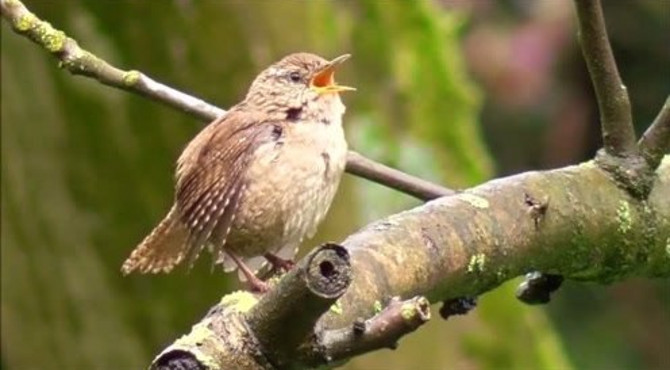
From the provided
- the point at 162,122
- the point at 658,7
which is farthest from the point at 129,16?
the point at 658,7

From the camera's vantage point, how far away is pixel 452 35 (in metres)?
4.96

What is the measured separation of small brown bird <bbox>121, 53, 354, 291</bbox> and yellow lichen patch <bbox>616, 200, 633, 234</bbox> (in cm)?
42

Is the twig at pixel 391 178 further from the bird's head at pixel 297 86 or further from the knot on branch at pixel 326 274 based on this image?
the knot on branch at pixel 326 274

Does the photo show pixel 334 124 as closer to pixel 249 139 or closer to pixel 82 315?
pixel 249 139

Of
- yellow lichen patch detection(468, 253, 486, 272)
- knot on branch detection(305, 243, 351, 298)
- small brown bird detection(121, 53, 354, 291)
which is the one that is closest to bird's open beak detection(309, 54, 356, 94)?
small brown bird detection(121, 53, 354, 291)

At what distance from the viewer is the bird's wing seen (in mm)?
2510

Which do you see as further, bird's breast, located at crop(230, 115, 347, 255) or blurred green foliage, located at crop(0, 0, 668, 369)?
blurred green foliage, located at crop(0, 0, 668, 369)

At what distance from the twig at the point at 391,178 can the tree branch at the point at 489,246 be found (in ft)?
1.10

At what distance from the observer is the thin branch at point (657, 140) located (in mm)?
2609

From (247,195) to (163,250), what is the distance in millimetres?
149

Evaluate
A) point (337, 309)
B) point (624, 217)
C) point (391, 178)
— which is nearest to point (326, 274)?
point (337, 309)

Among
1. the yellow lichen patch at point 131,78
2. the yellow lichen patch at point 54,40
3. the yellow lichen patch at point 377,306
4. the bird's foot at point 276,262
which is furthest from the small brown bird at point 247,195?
the yellow lichen patch at point 377,306

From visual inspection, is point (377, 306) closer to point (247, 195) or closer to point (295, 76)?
point (247, 195)

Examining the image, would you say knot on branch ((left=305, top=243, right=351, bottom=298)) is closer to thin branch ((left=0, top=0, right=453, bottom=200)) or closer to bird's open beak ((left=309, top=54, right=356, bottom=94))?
thin branch ((left=0, top=0, right=453, bottom=200))
